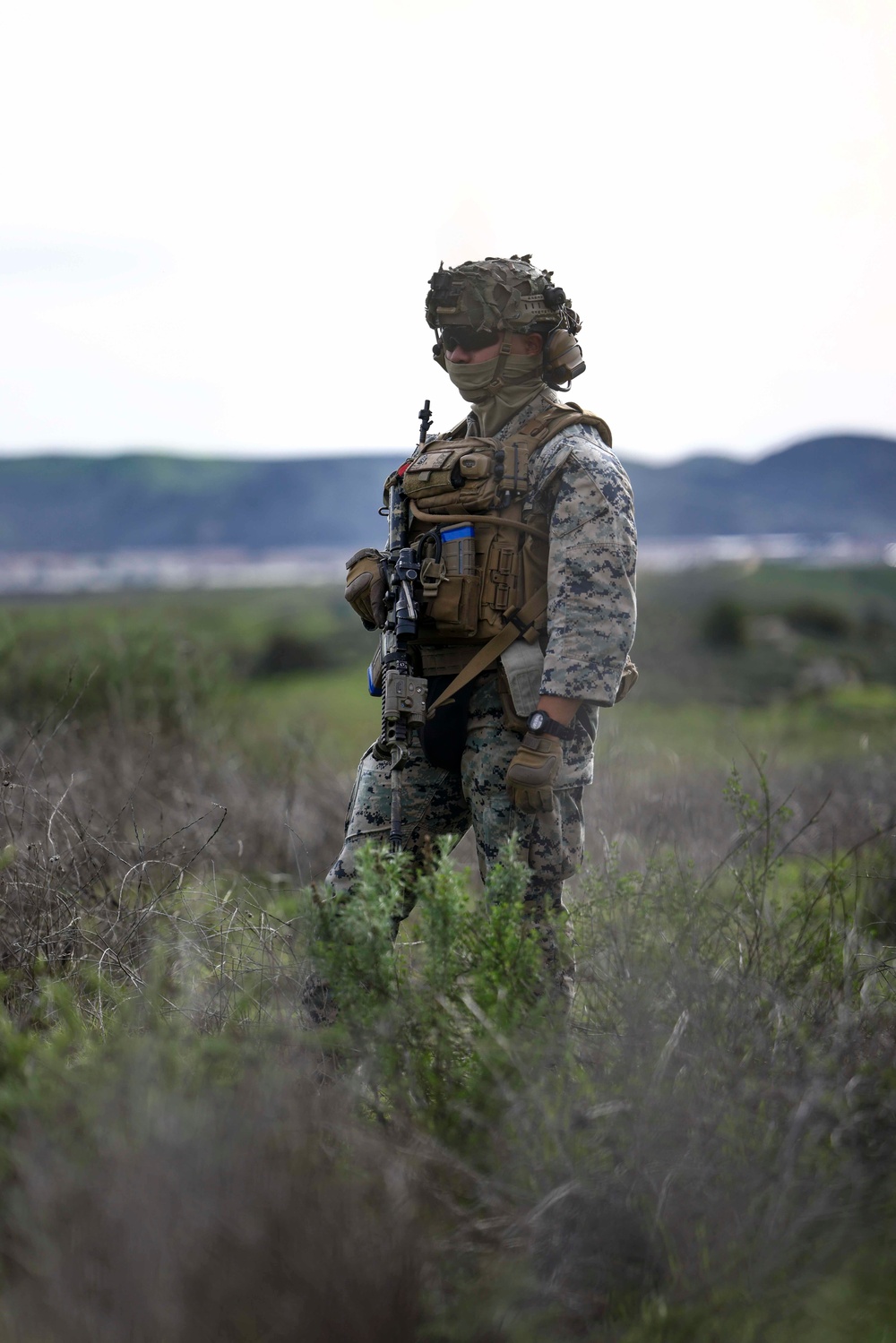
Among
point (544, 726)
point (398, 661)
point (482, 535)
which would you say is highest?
point (482, 535)

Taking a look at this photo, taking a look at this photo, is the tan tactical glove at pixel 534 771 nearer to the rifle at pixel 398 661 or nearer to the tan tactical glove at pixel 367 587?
the rifle at pixel 398 661

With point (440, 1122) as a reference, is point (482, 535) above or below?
above

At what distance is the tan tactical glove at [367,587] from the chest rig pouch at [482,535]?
20 centimetres

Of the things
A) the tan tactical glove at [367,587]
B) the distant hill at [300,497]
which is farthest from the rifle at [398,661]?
the distant hill at [300,497]

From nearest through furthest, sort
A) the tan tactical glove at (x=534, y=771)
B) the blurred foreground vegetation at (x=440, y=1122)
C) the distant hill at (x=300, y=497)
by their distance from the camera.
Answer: the blurred foreground vegetation at (x=440, y=1122) → the tan tactical glove at (x=534, y=771) → the distant hill at (x=300, y=497)

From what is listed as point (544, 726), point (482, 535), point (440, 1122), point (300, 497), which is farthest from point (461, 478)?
point (300, 497)

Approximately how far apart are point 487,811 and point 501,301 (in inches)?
58.5

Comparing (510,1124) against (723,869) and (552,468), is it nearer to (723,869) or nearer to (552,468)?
(552,468)

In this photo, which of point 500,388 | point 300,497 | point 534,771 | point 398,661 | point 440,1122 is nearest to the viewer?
point 440,1122

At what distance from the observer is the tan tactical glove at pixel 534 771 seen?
3119mm

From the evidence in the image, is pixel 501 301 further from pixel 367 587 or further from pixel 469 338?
pixel 367 587

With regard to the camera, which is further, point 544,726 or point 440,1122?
point 544,726

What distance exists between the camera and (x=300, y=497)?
162500mm

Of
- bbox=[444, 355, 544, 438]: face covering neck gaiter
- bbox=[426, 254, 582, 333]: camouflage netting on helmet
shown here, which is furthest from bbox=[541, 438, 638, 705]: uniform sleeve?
bbox=[426, 254, 582, 333]: camouflage netting on helmet
